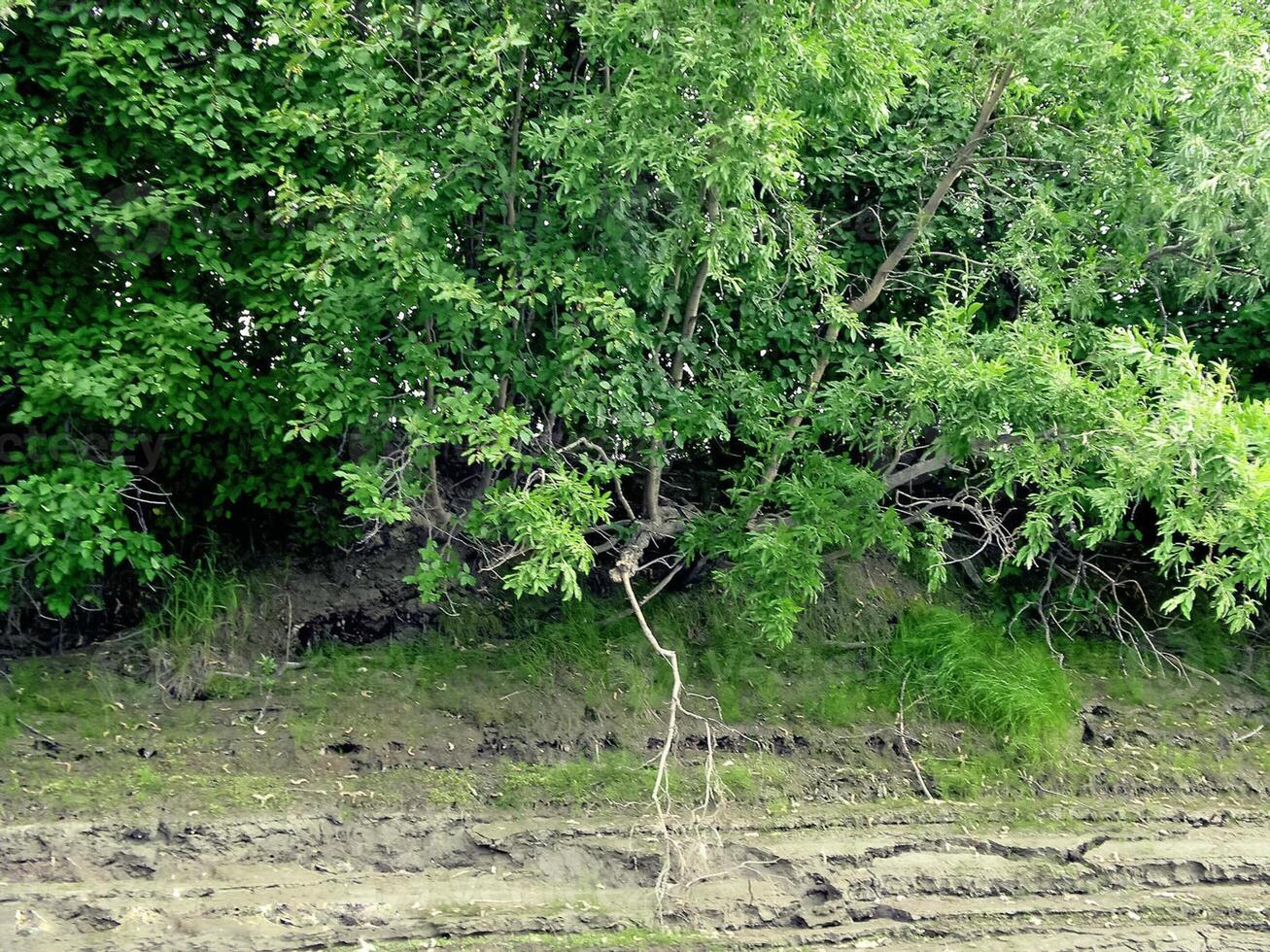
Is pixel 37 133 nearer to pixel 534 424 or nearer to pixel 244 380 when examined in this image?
pixel 244 380

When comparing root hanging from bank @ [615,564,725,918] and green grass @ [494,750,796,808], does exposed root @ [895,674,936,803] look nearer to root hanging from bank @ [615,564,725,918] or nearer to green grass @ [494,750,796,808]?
green grass @ [494,750,796,808]

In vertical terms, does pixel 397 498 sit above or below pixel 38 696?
above

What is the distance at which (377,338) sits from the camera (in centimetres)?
552

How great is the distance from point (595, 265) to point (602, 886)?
121 inches

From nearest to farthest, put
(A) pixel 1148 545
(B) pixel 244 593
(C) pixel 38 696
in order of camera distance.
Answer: (C) pixel 38 696
(B) pixel 244 593
(A) pixel 1148 545

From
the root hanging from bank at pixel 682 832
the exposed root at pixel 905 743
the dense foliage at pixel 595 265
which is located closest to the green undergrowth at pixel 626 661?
the exposed root at pixel 905 743

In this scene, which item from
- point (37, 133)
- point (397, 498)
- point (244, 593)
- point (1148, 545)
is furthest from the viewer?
point (1148, 545)

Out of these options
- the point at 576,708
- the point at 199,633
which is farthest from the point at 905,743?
the point at 199,633

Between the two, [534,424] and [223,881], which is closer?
[223,881]

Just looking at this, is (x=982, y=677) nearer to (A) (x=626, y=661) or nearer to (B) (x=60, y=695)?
(A) (x=626, y=661)

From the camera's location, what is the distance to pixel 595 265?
211 inches

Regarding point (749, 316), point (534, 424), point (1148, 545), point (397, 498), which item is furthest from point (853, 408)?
point (1148, 545)

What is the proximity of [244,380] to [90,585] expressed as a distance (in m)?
1.73

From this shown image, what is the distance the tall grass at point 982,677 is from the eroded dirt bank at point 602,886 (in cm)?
76
